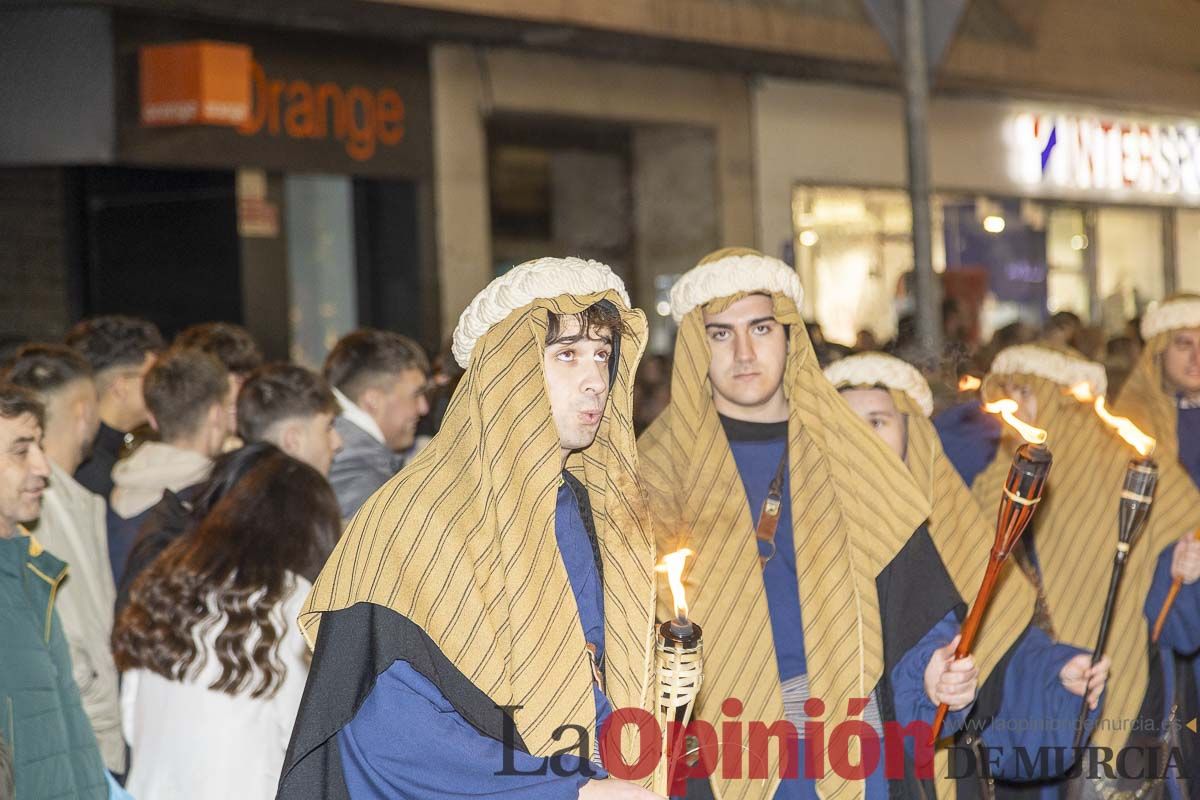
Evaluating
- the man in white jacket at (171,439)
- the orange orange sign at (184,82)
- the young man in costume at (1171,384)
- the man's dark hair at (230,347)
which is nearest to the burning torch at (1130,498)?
the young man in costume at (1171,384)

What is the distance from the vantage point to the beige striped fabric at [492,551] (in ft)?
9.71

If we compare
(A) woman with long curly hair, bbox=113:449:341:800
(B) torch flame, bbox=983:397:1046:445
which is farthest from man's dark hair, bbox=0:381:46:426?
(B) torch flame, bbox=983:397:1046:445

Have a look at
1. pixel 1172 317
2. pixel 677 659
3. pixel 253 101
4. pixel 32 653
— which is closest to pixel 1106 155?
pixel 253 101

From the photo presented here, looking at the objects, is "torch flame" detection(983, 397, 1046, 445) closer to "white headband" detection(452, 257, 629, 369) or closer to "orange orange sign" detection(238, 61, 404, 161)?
"white headband" detection(452, 257, 629, 369)

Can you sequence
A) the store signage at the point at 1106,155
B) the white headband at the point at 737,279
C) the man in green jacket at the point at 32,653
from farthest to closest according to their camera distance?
the store signage at the point at 1106,155 < the white headband at the point at 737,279 < the man in green jacket at the point at 32,653

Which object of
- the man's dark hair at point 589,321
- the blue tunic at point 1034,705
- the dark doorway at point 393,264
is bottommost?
the blue tunic at point 1034,705

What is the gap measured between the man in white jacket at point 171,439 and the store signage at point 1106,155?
14.3 m

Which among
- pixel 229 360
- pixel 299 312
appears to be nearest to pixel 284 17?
pixel 299 312

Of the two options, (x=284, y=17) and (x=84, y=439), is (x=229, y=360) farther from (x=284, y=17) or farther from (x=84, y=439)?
(x=284, y=17)

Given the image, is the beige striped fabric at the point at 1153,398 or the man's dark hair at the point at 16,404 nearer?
the man's dark hair at the point at 16,404

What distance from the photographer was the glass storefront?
16.3 metres

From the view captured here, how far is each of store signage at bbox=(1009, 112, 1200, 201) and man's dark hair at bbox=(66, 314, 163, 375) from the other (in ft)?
45.2

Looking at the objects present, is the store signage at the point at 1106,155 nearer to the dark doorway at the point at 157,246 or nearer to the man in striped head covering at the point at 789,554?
the dark doorway at the point at 157,246

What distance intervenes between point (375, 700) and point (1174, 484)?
3.82 metres
